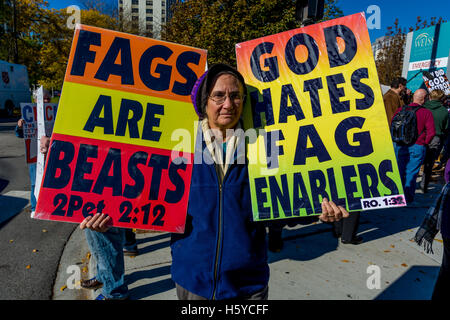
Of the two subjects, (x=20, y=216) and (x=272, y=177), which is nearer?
(x=272, y=177)

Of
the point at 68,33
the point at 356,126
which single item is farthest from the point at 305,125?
the point at 68,33

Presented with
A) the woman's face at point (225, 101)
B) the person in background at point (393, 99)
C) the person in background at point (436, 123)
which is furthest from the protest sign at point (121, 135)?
the person in background at point (436, 123)

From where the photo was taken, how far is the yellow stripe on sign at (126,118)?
1653 millimetres

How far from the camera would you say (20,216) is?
5.00 meters

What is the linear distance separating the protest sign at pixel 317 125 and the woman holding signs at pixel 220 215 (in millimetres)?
103

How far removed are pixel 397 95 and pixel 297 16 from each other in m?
2.67

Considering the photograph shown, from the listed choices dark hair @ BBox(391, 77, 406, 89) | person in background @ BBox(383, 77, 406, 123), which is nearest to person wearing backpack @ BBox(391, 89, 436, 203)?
person in background @ BBox(383, 77, 406, 123)

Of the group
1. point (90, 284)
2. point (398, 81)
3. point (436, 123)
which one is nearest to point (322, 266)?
point (90, 284)

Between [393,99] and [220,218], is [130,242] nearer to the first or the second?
[220,218]

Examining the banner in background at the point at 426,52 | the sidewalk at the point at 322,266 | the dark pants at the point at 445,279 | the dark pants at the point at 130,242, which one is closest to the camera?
the dark pants at the point at 445,279

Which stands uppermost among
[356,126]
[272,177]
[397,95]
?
[397,95]

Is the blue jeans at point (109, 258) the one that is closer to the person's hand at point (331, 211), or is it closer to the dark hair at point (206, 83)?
the dark hair at point (206, 83)

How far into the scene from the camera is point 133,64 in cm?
173
